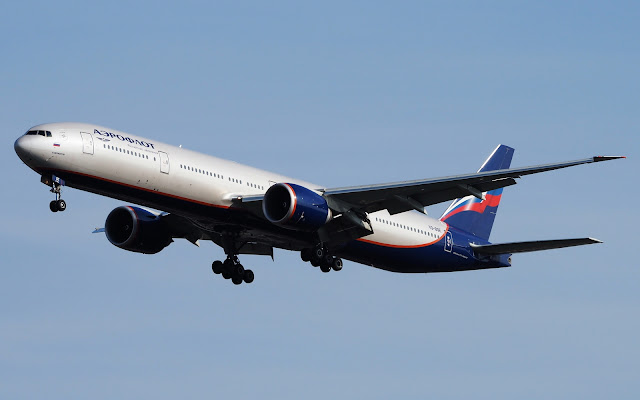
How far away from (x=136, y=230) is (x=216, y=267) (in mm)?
3996

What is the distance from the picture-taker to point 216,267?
50156mm

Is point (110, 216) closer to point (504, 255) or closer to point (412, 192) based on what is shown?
point (412, 192)

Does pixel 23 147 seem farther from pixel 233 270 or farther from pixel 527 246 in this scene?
pixel 527 246

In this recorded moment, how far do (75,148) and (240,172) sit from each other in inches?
291

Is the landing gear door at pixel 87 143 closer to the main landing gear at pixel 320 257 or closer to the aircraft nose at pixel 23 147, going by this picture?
the aircraft nose at pixel 23 147

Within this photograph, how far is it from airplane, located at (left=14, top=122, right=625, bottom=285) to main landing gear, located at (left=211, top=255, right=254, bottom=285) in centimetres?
6

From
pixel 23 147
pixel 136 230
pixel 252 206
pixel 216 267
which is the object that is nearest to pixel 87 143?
pixel 23 147

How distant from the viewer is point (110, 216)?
50438 millimetres

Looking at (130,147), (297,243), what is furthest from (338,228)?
(130,147)

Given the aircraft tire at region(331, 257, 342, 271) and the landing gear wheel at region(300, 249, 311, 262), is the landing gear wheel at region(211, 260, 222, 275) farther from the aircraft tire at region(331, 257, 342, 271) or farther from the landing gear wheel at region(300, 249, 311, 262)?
the aircraft tire at region(331, 257, 342, 271)

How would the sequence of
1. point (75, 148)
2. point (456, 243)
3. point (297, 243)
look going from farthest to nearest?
1. point (456, 243)
2. point (297, 243)
3. point (75, 148)

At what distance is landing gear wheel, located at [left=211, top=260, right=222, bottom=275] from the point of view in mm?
50103

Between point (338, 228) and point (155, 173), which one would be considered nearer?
point (155, 173)

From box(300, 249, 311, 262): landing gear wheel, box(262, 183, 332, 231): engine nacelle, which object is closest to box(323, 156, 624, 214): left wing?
box(262, 183, 332, 231): engine nacelle
